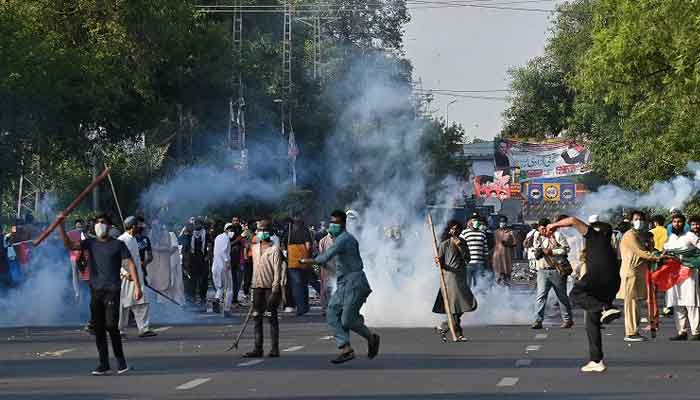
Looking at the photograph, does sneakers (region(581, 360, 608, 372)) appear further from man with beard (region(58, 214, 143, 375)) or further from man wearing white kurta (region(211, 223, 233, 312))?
man wearing white kurta (region(211, 223, 233, 312))

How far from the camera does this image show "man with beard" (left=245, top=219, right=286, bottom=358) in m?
20.4

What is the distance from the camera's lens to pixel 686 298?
76.1 feet

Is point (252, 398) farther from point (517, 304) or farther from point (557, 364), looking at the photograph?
point (517, 304)

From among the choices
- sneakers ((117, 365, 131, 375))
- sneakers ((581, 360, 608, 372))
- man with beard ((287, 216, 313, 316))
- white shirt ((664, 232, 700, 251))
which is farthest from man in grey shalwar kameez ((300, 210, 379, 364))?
man with beard ((287, 216, 313, 316))

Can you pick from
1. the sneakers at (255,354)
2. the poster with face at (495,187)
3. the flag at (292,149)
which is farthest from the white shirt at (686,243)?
the poster with face at (495,187)

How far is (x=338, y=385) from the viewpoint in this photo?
642 inches

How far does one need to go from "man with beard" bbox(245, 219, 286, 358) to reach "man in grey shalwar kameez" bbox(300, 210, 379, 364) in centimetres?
103

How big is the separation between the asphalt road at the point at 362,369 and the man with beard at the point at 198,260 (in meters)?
8.41

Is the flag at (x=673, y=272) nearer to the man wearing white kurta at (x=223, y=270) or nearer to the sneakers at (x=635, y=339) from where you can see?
the sneakers at (x=635, y=339)

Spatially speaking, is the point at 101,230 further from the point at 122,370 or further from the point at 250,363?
the point at 250,363

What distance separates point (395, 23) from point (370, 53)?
2270 mm

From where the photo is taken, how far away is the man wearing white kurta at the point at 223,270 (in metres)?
31.2

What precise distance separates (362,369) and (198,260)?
16.3 m

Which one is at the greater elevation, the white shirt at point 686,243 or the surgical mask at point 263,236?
the surgical mask at point 263,236
